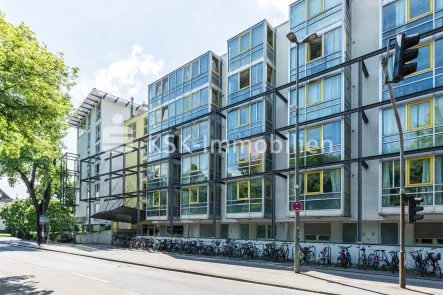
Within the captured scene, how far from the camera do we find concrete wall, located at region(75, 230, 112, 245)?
111ft

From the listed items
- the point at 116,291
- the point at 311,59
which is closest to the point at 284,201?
the point at 311,59

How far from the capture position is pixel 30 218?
4966 cm

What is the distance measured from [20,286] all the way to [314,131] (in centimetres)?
1596

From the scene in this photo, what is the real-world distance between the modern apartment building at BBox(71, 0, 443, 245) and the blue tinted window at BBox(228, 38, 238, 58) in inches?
5.1

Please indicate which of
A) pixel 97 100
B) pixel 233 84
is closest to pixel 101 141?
pixel 97 100

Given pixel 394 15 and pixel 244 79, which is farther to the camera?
pixel 244 79

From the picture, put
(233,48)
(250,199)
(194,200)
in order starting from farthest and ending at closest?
(194,200), (233,48), (250,199)

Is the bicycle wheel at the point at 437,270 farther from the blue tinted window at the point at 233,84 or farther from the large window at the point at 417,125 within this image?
the blue tinted window at the point at 233,84

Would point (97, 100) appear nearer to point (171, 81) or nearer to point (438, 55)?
point (171, 81)

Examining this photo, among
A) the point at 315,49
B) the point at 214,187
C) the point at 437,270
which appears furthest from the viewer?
the point at 214,187

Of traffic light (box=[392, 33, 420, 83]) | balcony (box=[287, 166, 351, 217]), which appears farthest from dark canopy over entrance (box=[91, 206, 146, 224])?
traffic light (box=[392, 33, 420, 83])

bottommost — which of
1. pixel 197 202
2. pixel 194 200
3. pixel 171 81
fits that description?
pixel 197 202

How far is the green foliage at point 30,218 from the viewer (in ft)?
150

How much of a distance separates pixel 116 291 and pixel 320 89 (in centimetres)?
1552
